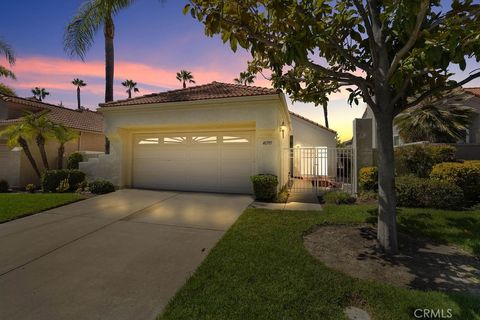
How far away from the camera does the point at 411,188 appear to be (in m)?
7.70

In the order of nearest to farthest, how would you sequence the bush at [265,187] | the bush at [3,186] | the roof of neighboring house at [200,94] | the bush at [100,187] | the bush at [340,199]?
the bush at [340,199] < the bush at [265,187] < the roof of neighboring house at [200,94] < the bush at [100,187] < the bush at [3,186]

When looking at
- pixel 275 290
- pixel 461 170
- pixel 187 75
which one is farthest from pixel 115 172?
pixel 187 75

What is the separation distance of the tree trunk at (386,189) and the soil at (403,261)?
0.83ft

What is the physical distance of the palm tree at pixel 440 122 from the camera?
42.1 ft

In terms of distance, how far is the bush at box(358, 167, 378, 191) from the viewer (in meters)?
9.12

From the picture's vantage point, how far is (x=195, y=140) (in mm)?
11156

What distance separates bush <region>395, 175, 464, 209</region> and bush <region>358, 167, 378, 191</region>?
3.90ft

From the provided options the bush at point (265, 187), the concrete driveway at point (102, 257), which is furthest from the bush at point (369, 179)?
the concrete driveway at point (102, 257)

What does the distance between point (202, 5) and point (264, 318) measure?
15.9 feet

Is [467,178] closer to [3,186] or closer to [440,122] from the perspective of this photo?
[440,122]

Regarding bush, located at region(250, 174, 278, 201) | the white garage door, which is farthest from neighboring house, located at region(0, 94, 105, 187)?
bush, located at region(250, 174, 278, 201)

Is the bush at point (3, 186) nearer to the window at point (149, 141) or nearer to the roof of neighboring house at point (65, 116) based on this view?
the roof of neighboring house at point (65, 116)

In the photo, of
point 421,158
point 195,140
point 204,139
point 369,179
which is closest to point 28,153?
point 195,140

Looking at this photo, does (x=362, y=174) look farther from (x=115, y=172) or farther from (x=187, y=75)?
(x=187, y=75)
